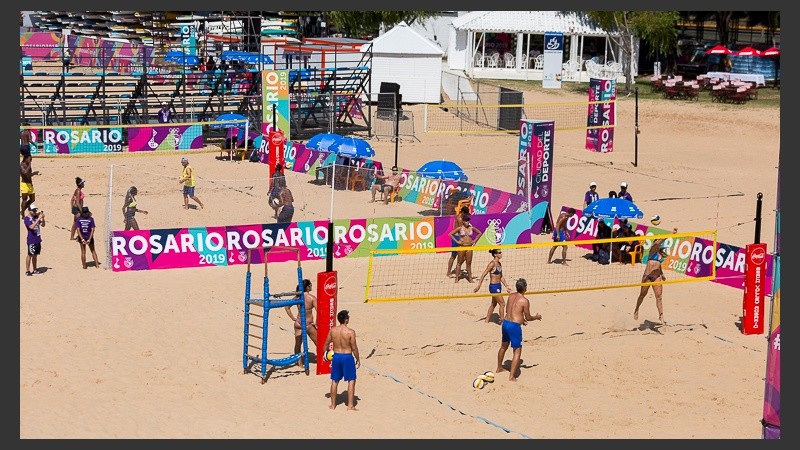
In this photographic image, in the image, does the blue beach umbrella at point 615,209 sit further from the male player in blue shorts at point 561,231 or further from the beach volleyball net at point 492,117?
the beach volleyball net at point 492,117

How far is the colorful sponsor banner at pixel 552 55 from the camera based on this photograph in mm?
46344

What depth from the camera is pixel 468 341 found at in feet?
55.2

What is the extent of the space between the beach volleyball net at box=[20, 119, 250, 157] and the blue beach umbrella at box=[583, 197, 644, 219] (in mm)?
12220

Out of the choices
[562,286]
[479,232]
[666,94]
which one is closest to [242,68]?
[666,94]

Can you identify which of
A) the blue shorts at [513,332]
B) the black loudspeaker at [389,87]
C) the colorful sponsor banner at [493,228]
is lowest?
the blue shorts at [513,332]

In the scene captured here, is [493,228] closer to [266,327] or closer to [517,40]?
[266,327]

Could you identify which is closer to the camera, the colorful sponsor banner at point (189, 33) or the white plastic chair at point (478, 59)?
the white plastic chair at point (478, 59)

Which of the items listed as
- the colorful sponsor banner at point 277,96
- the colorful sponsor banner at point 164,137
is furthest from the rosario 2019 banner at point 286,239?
the colorful sponsor banner at point 164,137

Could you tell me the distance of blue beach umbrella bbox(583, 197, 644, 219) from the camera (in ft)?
66.2

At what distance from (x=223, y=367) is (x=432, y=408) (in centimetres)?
301

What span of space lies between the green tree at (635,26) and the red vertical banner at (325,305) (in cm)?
3367

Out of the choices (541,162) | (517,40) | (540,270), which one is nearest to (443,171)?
(541,162)

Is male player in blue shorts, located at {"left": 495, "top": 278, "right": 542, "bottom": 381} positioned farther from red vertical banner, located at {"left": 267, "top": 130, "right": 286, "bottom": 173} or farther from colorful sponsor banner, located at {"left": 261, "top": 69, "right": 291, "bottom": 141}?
colorful sponsor banner, located at {"left": 261, "top": 69, "right": 291, "bottom": 141}

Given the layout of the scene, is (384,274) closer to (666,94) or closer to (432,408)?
(432,408)
